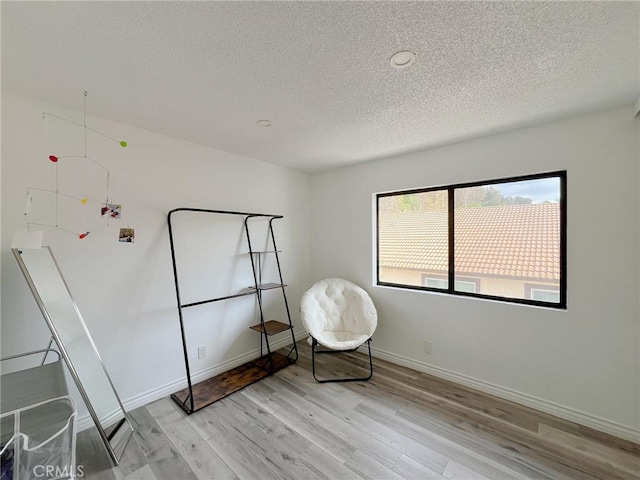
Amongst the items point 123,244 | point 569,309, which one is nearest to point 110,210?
point 123,244

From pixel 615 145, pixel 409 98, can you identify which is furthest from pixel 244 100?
pixel 615 145

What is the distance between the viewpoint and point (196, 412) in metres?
2.14

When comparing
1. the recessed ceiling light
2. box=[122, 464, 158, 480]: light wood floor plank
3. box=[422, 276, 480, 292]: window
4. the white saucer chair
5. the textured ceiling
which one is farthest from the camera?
the white saucer chair

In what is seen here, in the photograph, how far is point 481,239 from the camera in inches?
99.9

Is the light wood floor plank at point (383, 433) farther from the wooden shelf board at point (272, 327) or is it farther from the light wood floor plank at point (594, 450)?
the light wood floor plank at point (594, 450)

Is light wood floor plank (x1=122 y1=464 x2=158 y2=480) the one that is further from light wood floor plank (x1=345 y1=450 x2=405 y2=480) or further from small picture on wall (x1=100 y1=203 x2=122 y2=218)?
small picture on wall (x1=100 y1=203 x2=122 y2=218)

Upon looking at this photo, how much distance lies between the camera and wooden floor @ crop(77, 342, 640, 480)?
1.61 metres

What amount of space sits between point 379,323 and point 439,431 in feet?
4.22

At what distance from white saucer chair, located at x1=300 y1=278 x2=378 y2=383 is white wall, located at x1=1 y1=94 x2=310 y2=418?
80cm

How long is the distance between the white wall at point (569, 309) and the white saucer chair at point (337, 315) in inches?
17.0

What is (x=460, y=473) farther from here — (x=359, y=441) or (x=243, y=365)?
(x=243, y=365)

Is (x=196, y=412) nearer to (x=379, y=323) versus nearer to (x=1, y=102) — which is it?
(x=379, y=323)

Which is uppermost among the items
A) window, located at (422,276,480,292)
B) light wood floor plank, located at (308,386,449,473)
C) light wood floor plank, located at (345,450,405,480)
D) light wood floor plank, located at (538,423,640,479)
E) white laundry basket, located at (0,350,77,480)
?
window, located at (422,276,480,292)

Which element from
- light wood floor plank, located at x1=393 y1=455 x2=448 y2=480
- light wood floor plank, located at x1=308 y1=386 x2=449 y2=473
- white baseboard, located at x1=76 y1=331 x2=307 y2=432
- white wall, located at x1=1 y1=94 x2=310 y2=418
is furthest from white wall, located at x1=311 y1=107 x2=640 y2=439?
white wall, located at x1=1 y1=94 x2=310 y2=418
